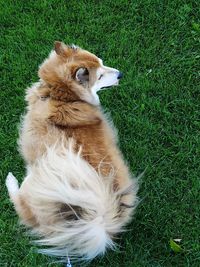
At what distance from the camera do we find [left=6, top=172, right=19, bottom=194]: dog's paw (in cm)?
393

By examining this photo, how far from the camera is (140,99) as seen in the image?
4422 mm

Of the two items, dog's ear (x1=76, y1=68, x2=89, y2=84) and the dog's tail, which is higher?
dog's ear (x1=76, y1=68, x2=89, y2=84)

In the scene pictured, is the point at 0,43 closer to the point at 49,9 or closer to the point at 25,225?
→ the point at 49,9

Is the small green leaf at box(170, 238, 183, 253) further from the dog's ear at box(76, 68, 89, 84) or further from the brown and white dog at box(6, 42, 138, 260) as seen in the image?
the dog's ear at box(76, 68, 89, 84)

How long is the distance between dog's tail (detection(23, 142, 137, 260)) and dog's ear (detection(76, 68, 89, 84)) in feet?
2.05

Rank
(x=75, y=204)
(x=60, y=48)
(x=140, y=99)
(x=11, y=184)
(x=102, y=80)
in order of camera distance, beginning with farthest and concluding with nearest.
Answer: (x=140, y=99) → (x=11, y=184) → (x=102, y=80) → (x=60, y=48) → (x=75, y=204)

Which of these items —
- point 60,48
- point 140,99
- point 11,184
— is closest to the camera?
point 60,48

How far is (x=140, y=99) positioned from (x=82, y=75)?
93cm

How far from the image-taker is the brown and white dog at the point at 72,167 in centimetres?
299

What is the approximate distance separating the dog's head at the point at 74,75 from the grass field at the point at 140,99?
636 millimetres

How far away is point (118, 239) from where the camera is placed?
146 inches

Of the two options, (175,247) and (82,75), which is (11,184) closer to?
(82,75)

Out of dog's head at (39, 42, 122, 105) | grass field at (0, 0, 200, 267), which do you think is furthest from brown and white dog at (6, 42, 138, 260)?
grass field at (0, 0, 200, 267)

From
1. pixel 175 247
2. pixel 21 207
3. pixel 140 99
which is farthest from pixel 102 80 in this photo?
pixel 175 247
